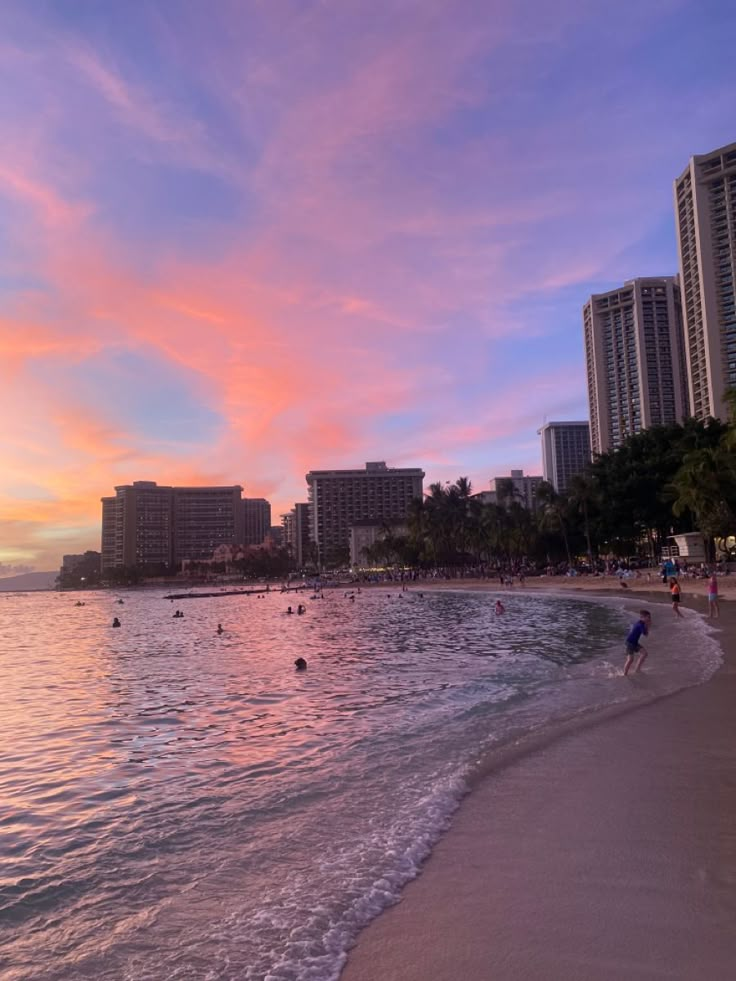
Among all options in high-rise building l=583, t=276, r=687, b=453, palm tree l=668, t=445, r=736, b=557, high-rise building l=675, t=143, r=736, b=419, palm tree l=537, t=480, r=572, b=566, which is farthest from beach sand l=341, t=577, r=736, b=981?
high-rise building l=583, t=276, r=687, b=453

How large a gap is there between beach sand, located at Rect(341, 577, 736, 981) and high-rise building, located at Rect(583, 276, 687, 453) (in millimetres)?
142324

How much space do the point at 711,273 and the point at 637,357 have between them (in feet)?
106

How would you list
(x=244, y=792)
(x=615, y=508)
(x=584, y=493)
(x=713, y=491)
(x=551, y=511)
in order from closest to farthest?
(x=244, y=792), (x=713, y=491), (x=615, y=508), (x=584, y=493), (x=551, y=511)

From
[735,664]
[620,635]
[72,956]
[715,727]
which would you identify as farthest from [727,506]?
[72,956]

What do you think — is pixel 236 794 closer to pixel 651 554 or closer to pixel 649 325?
pixel 651 554

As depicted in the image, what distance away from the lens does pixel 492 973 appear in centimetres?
380

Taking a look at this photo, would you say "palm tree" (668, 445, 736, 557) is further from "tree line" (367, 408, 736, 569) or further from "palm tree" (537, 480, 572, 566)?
"palm tree" (537, 480, 572, 566)

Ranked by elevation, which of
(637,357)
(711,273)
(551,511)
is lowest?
(551,511)

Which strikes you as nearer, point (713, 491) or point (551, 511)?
point (713, 491)

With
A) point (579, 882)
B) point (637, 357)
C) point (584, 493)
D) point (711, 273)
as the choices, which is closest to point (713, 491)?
point (584, 493)

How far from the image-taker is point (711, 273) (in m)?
114

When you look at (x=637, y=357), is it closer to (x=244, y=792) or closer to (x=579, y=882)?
(x=244, y=792)

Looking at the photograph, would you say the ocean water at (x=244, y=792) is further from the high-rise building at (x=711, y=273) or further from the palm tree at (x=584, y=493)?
the high-rise building at (x=711, y=273)

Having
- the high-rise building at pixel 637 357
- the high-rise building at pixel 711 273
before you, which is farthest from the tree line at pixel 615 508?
the high-rise building at pixel 637 357
